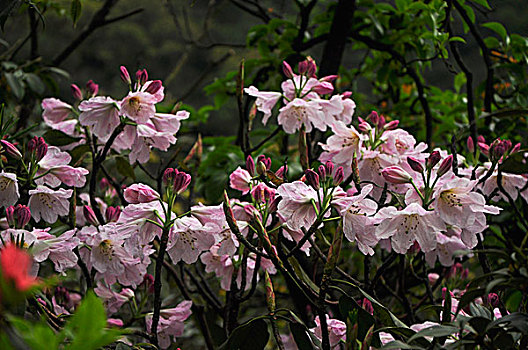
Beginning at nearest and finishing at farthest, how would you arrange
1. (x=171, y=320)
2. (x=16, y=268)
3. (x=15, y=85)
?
(x=16, y=268), (x=171, y=320), (x=15, y=85)

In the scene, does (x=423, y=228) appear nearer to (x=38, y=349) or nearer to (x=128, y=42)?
(x=38, y=349)

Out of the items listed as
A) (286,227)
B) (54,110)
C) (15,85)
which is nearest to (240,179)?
(286,227)

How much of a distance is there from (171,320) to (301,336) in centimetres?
29

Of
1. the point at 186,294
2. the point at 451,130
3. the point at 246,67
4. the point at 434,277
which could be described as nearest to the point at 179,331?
the point at 186,294

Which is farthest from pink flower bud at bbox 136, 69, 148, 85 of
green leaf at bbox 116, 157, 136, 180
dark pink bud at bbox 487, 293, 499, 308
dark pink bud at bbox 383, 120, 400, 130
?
dark pink bud at bbox 487, 293, 499, 308

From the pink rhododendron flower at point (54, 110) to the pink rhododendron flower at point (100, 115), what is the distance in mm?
176

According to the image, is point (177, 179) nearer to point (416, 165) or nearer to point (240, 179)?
point (240, 179)

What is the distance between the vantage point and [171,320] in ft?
2.52

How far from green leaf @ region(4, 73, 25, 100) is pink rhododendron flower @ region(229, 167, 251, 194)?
2.24 ft

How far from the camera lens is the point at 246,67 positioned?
1255 millimetres

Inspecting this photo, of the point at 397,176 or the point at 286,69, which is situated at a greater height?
the point at 286,69

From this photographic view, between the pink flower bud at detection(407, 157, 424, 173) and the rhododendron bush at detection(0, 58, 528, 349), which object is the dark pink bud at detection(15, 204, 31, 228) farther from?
the pink flower bud at detection(407, 157, 424, 173)

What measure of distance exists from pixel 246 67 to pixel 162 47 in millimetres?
4152

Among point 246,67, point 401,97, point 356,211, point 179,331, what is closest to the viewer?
point 356,211
